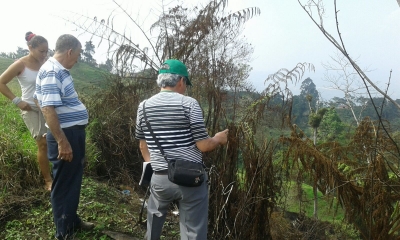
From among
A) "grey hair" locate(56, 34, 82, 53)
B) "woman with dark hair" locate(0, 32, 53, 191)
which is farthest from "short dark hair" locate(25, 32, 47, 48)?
"grey hair" locate(56, 34, 82, 53)

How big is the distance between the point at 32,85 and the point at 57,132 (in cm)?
148

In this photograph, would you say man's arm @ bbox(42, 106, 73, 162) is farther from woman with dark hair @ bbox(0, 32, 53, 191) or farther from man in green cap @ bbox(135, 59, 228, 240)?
woman with dark hair @ bbox(0, 32, 53, 191)

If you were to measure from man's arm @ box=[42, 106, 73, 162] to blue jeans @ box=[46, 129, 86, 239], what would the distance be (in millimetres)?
162

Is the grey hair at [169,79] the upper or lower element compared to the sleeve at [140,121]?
upper

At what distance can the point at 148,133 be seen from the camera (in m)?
2.69

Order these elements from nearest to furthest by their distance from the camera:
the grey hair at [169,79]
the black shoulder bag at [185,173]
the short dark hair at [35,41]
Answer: the black shoulder bag at [185,173] < the grey hair at [169,79] < the short dark hair at [35,41]

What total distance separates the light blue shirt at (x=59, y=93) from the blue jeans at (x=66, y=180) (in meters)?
0.11

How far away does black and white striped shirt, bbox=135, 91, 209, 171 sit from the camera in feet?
8.34

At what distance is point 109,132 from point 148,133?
325 centimetres

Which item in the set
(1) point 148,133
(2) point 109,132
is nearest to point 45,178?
(2) point 109,132

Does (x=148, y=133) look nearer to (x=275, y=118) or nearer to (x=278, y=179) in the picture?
(x=278, y=179)

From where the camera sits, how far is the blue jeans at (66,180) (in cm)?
317

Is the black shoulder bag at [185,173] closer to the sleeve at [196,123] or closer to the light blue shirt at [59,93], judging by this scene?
the sleeve at [196,123]

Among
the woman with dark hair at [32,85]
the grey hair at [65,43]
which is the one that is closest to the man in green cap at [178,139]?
the grey hair at [65,43]
